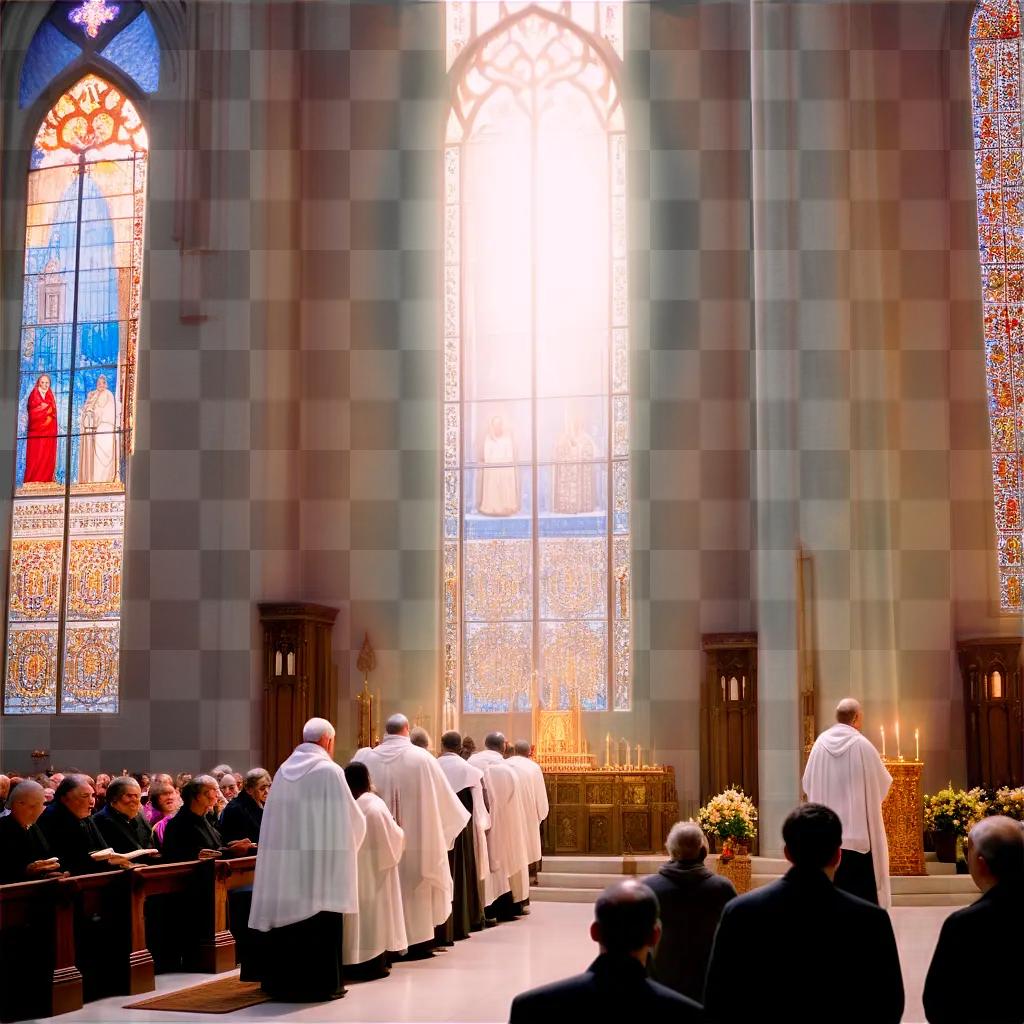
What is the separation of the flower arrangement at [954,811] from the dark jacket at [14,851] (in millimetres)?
9217

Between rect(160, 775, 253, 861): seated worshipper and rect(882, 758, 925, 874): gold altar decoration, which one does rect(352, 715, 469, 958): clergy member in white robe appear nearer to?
rect(160, 775, 253, 861): seated worshipper

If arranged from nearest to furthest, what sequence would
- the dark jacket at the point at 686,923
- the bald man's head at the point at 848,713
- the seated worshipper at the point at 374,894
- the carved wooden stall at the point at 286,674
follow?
the dark jacket at the point at 686,923, the seated worshipper at the point at 374,894, the bald man's head at the point at 848,713, the carved wooden stall at the point at 286,674

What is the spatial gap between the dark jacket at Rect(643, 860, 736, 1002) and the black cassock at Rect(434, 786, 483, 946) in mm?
5717

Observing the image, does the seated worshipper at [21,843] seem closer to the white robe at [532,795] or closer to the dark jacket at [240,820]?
the dark jacket at [240,820]

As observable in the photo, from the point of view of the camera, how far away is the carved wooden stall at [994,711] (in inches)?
587

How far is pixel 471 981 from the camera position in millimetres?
8820

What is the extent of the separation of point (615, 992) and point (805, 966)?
762mm

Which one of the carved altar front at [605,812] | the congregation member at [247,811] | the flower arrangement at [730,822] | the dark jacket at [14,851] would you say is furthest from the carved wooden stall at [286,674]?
the dark jacket at [14,851]

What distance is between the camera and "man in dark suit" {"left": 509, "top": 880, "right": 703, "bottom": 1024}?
3.22 meters

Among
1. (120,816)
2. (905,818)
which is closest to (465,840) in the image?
(120,816)

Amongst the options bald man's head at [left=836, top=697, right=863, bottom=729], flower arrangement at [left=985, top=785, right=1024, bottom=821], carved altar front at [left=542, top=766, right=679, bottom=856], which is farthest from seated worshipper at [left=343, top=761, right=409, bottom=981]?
flower arrangement at [left=985, top=785, right=1024, bottom=821]

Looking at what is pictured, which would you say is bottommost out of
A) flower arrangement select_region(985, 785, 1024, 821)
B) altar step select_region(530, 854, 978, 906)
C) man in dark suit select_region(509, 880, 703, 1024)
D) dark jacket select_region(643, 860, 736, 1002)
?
altar step select_region(530, 854, 978, 906)

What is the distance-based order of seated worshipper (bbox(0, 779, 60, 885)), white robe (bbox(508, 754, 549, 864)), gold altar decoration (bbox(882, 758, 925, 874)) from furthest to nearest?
gold altar decoration (bbox(882, 758, 925, 874)), white robe (bbox(508, 754, 549, 864)), seated worshipper (bbox(0, 779, 60, 885))

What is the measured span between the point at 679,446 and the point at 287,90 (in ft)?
21.8
